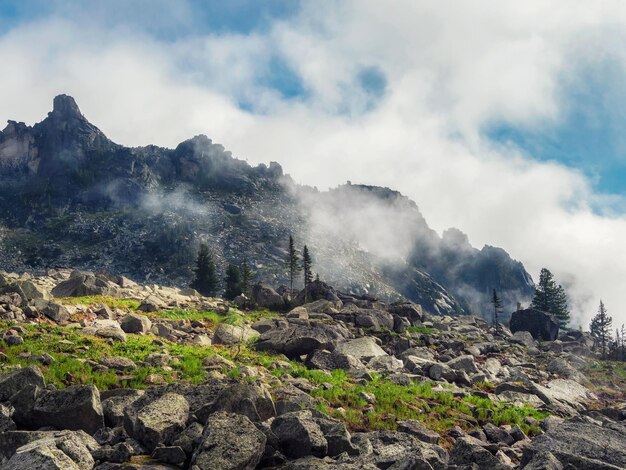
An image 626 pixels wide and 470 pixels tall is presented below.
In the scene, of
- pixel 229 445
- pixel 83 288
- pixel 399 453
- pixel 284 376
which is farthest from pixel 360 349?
pixel 83 288

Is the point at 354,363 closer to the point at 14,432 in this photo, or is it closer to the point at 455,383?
the point at 455,383

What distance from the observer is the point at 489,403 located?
21.8m

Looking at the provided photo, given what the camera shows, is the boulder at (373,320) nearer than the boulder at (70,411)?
No

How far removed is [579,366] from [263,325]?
1437 inches

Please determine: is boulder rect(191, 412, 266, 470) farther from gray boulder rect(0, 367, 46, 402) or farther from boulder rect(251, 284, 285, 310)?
boulder rect(251, 284, 285, 310)

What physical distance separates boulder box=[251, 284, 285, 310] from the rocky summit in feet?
63.4

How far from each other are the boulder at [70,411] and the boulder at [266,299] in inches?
1881

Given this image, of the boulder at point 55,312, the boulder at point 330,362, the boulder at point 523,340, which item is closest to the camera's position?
the boulder at point 330,362

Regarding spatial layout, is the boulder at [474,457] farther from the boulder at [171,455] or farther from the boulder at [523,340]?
the boulder at [523,340]

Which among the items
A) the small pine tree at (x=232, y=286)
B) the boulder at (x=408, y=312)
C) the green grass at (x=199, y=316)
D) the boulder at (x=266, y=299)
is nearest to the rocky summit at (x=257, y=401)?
the green grass at (x=199, y=316)

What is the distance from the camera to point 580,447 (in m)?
14.2

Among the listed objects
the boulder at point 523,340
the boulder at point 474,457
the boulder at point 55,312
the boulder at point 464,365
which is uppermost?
the boulder at point 55,312

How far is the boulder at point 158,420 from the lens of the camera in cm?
1009

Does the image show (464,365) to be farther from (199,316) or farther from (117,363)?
(117,363)
